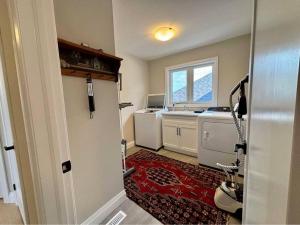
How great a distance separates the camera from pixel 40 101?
65 cm

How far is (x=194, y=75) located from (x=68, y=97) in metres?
2.85

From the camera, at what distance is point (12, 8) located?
60 cm

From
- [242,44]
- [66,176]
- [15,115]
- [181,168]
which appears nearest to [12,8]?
[15,115]

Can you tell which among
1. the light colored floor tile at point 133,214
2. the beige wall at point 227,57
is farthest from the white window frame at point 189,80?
the light colored floor tile at point 133,214

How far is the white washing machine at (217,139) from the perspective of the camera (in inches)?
85.4

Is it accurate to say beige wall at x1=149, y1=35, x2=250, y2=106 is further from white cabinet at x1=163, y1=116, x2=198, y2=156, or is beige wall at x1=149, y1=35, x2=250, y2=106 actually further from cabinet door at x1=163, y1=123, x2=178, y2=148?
cabinet door at x1=163, y1=123, x2=178, y2=148

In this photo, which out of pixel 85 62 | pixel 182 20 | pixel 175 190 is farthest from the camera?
pixel 182 20

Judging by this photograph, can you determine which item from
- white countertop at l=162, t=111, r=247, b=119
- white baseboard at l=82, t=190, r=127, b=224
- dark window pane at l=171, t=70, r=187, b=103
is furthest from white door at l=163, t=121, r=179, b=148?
white baseboard at l=82, t=190, r=127, b=224

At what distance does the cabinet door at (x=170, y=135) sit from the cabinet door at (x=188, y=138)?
12cm

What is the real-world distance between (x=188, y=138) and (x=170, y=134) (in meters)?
0.43

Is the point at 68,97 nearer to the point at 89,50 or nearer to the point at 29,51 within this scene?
the point at 89,50

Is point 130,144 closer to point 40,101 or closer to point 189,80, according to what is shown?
point 189,80

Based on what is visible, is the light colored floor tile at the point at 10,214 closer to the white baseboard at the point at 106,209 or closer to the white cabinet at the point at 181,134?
the white baseboard at the point at 106,209

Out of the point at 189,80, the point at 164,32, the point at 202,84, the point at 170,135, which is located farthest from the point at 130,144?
the point at 164,32
